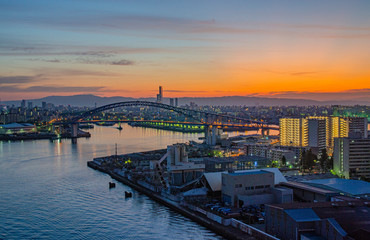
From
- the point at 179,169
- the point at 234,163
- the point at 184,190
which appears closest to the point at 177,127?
the point at 234,163

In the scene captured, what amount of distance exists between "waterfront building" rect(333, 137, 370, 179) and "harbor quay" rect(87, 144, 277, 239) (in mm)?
3406

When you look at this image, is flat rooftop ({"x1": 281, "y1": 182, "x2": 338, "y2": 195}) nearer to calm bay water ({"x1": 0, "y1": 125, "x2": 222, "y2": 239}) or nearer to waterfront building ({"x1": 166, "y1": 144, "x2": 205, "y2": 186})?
waterfront building ({"x1": 166, "y1": 144, "x2": 205, "y2": 186})

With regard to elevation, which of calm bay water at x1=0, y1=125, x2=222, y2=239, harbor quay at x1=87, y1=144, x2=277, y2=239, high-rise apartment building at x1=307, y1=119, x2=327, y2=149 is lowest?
calm bay water at x1=0, y1=125, x2=222, y2=239

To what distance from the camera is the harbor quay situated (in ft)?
17.6

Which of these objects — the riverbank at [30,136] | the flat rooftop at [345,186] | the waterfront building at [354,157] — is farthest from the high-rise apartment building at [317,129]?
the riverbank at [30,136]

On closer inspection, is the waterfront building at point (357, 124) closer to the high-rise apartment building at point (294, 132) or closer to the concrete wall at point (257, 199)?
the high-rise apartment building at point (294, 132)

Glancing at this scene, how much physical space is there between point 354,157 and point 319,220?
508cm

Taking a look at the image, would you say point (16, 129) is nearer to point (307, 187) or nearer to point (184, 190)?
point (184, 190)

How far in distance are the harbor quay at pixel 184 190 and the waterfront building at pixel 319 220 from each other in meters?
0.20

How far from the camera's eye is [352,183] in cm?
662

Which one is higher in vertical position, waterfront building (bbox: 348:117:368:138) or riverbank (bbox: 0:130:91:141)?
waterfront building (bbox: 348:117:368:138)

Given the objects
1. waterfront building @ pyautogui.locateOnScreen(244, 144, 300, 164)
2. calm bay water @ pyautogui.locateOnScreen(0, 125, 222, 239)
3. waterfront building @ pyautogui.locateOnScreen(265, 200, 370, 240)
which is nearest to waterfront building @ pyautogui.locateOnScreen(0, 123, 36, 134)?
calm bay water @ pyautogui.locateOnScreen(0, 125, 222, 239)

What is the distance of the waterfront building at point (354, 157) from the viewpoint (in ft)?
29.7

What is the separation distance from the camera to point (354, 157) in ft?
29.8
